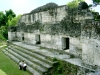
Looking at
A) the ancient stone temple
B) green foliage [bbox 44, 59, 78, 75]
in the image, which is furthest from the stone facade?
green foliage [bbox 44, 59, 78, 75]

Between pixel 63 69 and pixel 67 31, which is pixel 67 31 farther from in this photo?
pixel 63 69

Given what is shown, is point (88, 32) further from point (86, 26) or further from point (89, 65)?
point (89, 65)

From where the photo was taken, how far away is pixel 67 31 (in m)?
10.0

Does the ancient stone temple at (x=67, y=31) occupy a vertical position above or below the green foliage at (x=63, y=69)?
above

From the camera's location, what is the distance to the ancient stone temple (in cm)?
712

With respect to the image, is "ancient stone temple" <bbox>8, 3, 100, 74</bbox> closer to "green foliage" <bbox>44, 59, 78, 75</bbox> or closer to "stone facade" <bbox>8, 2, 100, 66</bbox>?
"stone facade" <bbox>8, 2, 100, 66</bbox>

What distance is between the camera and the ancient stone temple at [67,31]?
712 cm

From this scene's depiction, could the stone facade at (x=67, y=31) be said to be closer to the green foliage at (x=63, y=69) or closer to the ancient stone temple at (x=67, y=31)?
the ancient stone temple at (x=67, y=31)

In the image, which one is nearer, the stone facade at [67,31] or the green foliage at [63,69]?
the stone facade at [67,31]

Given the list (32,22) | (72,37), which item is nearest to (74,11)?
(72,37)

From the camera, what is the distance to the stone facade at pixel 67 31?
713 cm

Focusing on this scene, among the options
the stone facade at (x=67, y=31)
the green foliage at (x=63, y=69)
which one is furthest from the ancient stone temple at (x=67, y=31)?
the green foliage at (x=63, y=69)

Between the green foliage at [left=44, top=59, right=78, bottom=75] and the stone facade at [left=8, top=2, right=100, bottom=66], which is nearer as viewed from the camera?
the stone facade at [left=8, top=2, right=100, bottom=66]

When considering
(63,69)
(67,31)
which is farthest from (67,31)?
(63,69)
